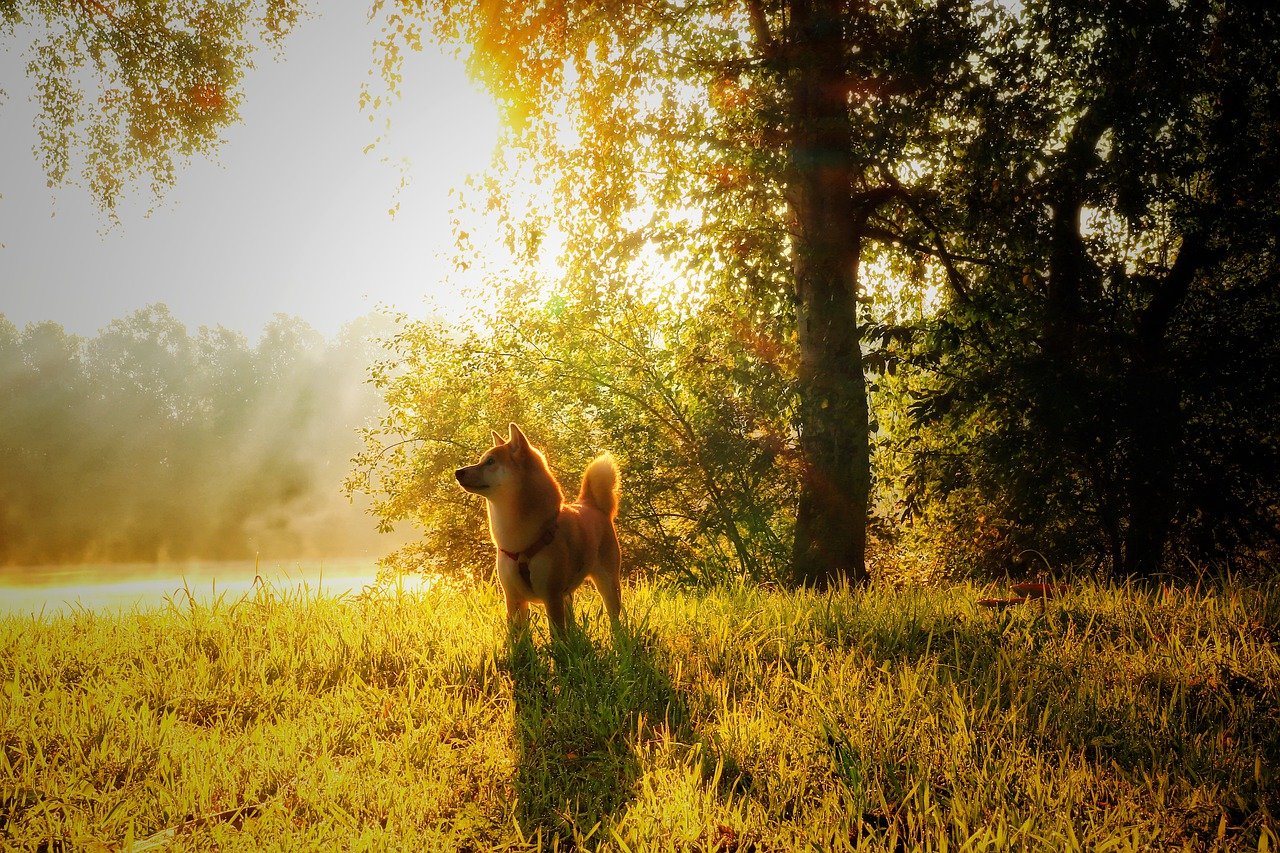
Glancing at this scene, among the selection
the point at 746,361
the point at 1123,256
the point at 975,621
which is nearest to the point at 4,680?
the point at 975,621

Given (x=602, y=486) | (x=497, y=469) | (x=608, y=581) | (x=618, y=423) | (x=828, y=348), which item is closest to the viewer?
(x=497, y=469)

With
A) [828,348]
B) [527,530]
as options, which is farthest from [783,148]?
[527,530]

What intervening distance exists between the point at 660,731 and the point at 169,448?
2327 inches

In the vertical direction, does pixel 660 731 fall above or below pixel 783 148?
below

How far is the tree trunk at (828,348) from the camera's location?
8453 mm

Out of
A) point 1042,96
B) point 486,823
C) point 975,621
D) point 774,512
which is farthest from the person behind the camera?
point 774,512

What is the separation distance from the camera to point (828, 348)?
8695mm

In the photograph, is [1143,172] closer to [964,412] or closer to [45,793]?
[964,412]

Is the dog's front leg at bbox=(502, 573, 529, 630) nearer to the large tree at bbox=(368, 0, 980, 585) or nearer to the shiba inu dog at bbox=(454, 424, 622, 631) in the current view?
the shiba inu dog at bbox=(454, 424, 622, 631)

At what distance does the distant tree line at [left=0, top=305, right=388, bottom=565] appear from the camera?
47.2 m

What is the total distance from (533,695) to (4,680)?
2.91m

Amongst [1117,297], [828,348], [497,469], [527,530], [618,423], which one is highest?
[1117,297]

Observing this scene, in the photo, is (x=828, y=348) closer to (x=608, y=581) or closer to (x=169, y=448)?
(x=608, y=581)

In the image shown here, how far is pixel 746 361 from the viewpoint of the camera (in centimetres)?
1027
